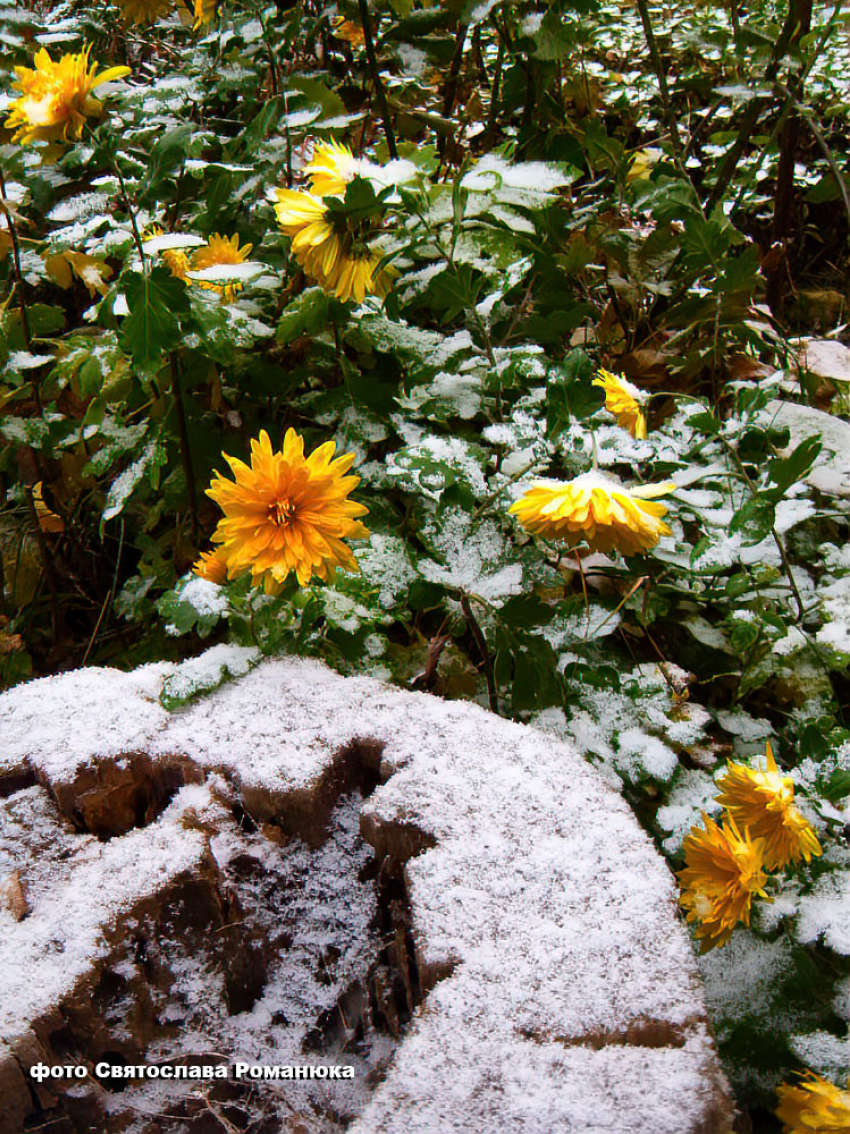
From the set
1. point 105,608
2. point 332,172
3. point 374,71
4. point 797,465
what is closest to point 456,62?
point 374,71

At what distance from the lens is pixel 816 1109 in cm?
85

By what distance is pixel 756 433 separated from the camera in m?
1.51

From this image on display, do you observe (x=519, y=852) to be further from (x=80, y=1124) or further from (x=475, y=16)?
(x=475, y=16)

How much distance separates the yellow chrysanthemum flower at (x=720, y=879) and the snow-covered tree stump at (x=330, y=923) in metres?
0.18

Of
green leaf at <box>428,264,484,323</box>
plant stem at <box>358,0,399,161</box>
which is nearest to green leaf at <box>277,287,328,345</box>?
green leaf at <box>428,264,484,323</box>

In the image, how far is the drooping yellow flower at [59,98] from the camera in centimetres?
124

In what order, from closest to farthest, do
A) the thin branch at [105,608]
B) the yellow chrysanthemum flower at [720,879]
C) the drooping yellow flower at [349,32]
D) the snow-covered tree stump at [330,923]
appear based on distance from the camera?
the snow-covered tree stump at [330,923] → the yellow chrysanthemum flower at [720,879] → the thin branch at [105,608] → the drooping yellow flower at [349,32]

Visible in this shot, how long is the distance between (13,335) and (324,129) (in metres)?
0.84

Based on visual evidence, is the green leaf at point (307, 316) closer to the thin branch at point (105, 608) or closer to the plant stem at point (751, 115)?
the thin branch at point (105, 608)

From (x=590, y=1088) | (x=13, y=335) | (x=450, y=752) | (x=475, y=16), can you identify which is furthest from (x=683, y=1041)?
(x=13, y=335)

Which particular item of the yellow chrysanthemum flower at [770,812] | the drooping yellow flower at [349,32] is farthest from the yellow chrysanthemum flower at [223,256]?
the yellow chrysanthemum flower at [770,812]

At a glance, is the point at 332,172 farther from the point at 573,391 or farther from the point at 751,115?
the point at 751,115

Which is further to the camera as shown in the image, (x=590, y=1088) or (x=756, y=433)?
(x=756, y=433)

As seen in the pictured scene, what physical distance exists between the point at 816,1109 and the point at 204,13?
2537mm
